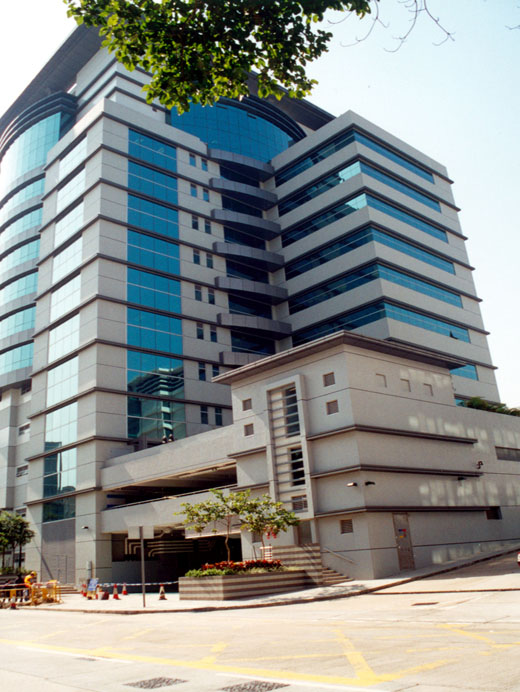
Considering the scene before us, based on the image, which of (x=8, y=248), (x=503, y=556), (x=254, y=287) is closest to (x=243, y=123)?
(x=254, y=287)

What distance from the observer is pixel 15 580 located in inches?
1629

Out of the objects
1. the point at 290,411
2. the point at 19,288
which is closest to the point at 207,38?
the point at 290,411

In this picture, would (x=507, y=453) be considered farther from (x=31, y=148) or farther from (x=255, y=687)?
(x=31, y=148)

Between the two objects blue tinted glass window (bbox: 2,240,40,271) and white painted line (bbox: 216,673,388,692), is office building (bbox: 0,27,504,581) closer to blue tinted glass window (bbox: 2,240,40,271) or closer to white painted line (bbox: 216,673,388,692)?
blue tinted glass window (bbox: 2,240,40,271)

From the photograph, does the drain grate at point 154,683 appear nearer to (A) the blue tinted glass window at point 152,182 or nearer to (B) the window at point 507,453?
(B) the window at point 507,453

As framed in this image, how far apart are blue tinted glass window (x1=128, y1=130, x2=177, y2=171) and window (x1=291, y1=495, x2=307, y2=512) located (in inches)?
1537

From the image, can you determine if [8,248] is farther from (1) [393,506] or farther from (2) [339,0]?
(2) [339,0]

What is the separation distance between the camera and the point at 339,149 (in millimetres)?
61250

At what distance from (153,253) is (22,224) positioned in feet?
83.4

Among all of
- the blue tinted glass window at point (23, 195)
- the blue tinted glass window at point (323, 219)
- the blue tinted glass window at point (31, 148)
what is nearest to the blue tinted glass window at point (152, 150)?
the blue tinted glass window at point (323, 219)

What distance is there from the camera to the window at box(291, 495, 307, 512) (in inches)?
1206

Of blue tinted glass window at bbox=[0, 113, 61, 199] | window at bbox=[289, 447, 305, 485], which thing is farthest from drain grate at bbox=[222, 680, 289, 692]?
blue tinted glass window at bbox=[0, 113, 61, 199]

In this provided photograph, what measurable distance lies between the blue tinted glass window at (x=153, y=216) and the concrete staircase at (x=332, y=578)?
36682 mm

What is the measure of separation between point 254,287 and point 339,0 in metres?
49.8
